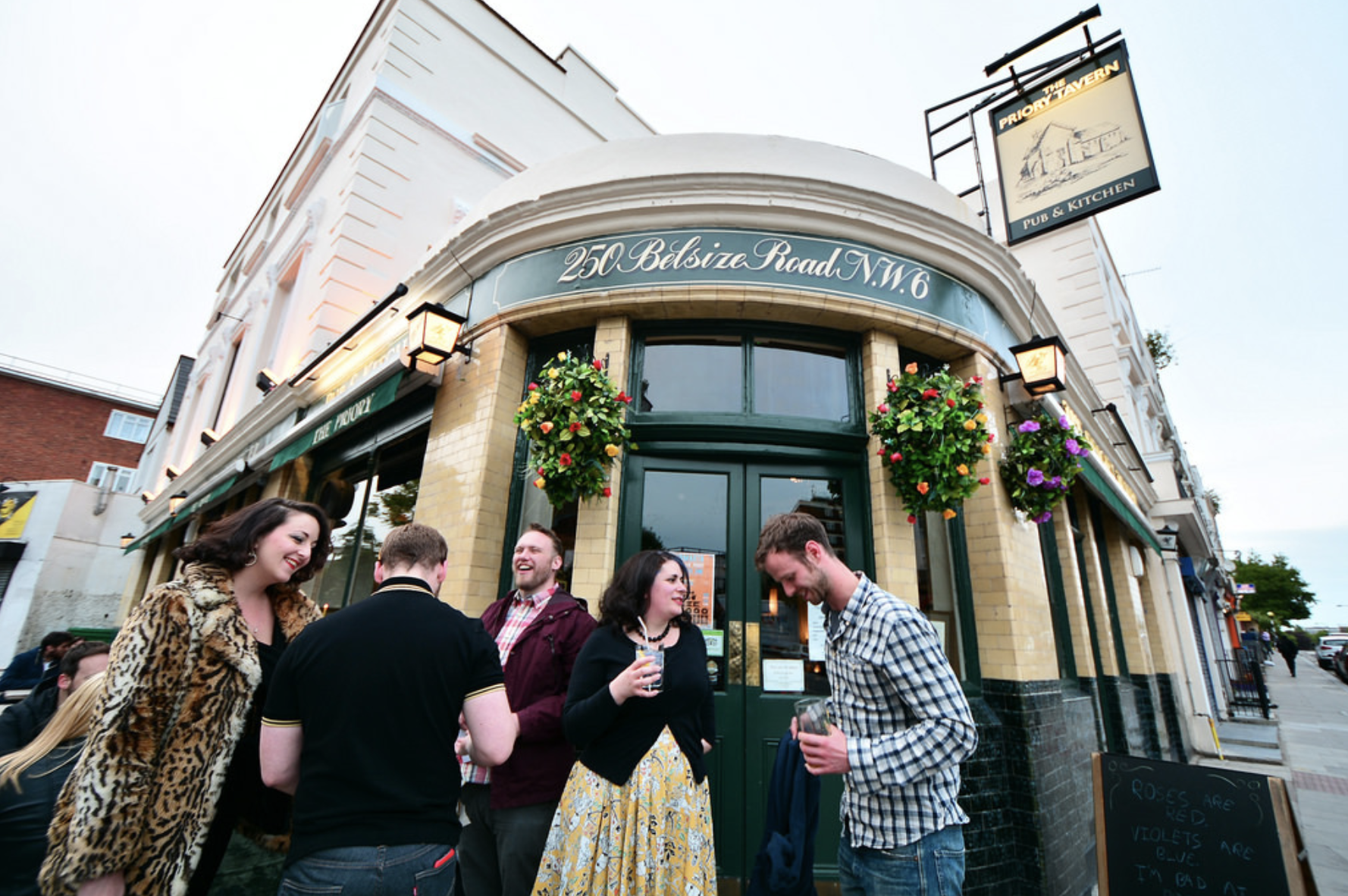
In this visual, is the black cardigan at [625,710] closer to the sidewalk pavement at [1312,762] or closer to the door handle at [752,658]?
the door handle at [752,658]

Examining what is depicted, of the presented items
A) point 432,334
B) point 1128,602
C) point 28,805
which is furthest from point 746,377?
point 1128,602

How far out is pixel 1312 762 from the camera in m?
8.69

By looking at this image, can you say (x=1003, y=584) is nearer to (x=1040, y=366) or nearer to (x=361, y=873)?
(x=1040, y=366)

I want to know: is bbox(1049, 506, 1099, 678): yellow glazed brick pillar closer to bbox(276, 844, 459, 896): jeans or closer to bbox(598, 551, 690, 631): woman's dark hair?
bbox(598, 551, 690, 631): woman's dark hair

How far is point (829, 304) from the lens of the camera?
16.0 feet

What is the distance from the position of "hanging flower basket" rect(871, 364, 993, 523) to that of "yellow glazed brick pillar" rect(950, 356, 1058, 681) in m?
0.37

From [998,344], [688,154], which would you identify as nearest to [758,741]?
[998,344]

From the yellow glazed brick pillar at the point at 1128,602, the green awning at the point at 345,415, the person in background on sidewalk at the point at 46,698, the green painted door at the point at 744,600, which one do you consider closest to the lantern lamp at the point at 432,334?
the green awning at the point at 345,415

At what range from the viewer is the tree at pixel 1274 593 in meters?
51.4

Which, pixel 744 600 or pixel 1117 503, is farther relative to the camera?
pixel 1117 503

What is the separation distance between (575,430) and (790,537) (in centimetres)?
240

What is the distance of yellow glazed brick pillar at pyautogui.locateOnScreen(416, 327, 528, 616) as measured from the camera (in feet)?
15.0

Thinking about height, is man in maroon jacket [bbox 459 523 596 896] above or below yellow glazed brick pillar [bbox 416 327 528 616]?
below

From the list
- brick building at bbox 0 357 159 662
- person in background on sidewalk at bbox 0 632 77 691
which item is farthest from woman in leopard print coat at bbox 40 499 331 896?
brick building at bbox 0 357 159 662
